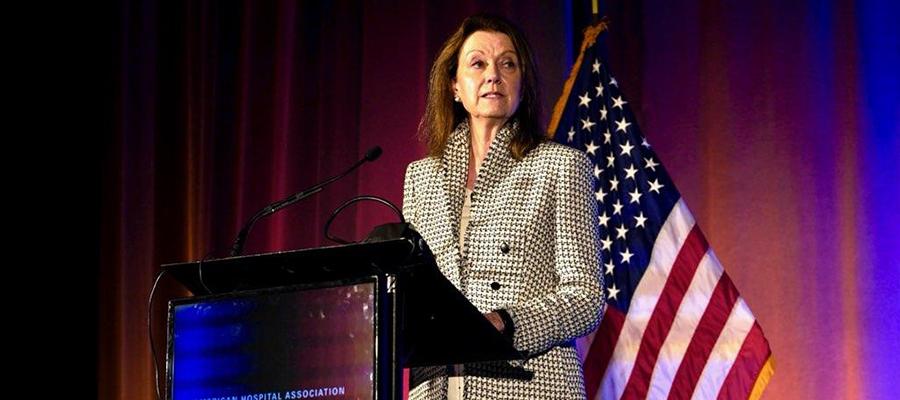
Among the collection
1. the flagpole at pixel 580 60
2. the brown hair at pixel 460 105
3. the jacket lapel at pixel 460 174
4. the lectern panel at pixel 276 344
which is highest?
the flagpole at pixel 580 60

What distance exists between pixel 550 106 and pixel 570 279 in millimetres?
1890

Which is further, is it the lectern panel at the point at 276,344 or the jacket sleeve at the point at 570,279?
the jacket sleeve at the point at 570,279

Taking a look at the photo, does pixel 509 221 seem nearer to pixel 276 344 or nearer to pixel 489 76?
pixel 489 76

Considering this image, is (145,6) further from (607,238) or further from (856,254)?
(856,254)

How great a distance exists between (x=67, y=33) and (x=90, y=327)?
111 centimetres

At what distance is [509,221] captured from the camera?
2.39m

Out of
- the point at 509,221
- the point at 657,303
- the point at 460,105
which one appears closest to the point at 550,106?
the point at 657,303

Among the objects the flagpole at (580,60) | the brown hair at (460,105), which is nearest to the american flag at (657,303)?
the flagpole at (580,60)

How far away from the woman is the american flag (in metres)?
0.98

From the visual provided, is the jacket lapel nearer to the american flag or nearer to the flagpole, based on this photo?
the american flag

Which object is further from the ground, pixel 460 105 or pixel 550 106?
pixel 550 106

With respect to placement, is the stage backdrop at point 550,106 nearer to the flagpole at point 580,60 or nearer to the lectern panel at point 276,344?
the flagpole at point 580,60

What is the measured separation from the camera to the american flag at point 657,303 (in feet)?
11.5

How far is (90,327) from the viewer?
4.54 metres
